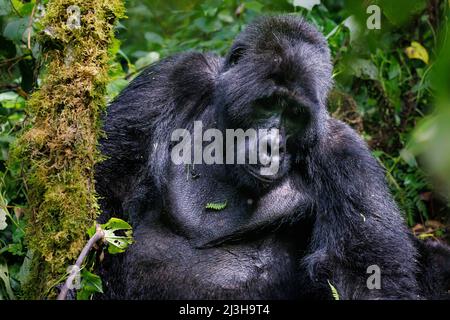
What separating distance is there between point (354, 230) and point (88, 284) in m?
1.76

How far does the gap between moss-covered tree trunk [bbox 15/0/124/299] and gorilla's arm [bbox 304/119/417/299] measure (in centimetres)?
156

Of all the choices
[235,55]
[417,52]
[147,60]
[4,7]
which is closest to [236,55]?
[235,55]

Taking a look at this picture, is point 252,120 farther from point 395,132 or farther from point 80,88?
point 395,132

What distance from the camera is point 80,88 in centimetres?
332

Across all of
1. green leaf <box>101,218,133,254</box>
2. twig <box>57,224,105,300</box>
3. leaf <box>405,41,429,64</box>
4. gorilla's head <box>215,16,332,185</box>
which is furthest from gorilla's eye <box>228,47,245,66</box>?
leaf <box>405,41,429,64</box>

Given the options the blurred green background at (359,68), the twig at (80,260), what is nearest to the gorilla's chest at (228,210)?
the twig at (80,260)

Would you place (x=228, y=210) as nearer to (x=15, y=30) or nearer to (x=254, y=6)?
(x=15, y=30)

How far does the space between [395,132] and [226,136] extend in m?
2.95

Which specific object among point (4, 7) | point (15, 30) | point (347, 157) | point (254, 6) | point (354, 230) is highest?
point (4, 7)

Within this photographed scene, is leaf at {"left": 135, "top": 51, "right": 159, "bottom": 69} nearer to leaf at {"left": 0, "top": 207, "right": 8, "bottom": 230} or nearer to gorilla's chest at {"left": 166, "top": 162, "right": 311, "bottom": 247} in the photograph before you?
gorilla's chest at {"left": 166, "top": 162, "right": 311, "bottom": 247}

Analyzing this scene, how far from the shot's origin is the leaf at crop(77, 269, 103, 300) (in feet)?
10.5

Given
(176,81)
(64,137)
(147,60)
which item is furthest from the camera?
(147,60)

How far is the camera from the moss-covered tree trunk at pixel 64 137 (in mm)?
3078

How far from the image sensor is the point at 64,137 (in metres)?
3.18
